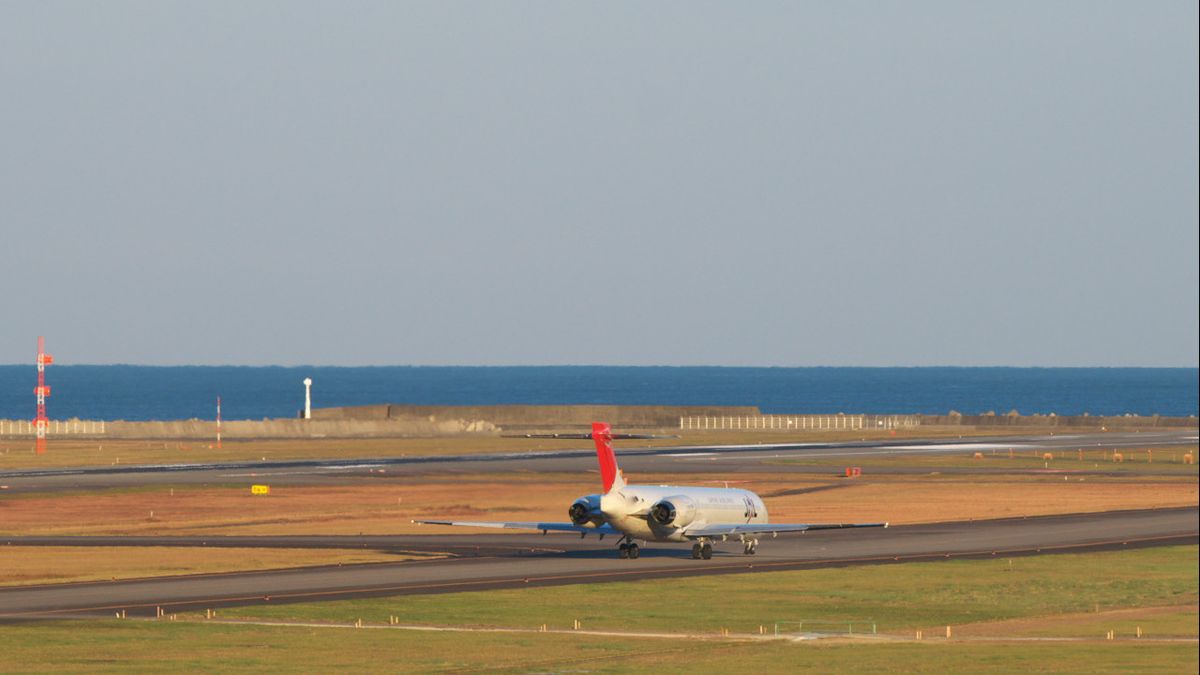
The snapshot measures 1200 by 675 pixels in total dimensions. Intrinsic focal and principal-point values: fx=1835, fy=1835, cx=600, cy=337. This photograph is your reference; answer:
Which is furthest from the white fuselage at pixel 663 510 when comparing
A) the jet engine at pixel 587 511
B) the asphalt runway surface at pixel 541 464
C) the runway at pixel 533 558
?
the asphalt runway surface at pixel 541 464

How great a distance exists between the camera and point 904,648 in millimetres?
46719

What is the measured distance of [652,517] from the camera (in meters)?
67.2

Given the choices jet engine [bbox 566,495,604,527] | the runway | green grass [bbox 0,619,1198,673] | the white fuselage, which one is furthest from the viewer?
the white fuselage

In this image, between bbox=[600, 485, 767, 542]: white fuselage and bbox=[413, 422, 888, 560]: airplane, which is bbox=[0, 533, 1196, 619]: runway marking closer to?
bbox=[413, 422, 888, 560]: airplane

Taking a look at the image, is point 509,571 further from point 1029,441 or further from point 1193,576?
point 1029,441

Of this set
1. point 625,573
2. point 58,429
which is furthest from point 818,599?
point 58,429

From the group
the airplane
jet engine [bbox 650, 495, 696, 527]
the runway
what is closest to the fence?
the runway

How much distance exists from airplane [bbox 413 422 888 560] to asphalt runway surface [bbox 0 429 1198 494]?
140ft

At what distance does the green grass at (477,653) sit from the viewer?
4266 centimetres

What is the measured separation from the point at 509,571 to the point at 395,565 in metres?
4.49

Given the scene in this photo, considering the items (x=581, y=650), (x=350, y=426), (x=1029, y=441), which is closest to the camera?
(x=581, y=650)

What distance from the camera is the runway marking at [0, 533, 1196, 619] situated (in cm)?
5456

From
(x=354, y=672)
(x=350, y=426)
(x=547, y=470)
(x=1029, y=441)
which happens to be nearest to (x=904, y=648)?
(x=354, y=672)

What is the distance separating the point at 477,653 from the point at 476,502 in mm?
50654
